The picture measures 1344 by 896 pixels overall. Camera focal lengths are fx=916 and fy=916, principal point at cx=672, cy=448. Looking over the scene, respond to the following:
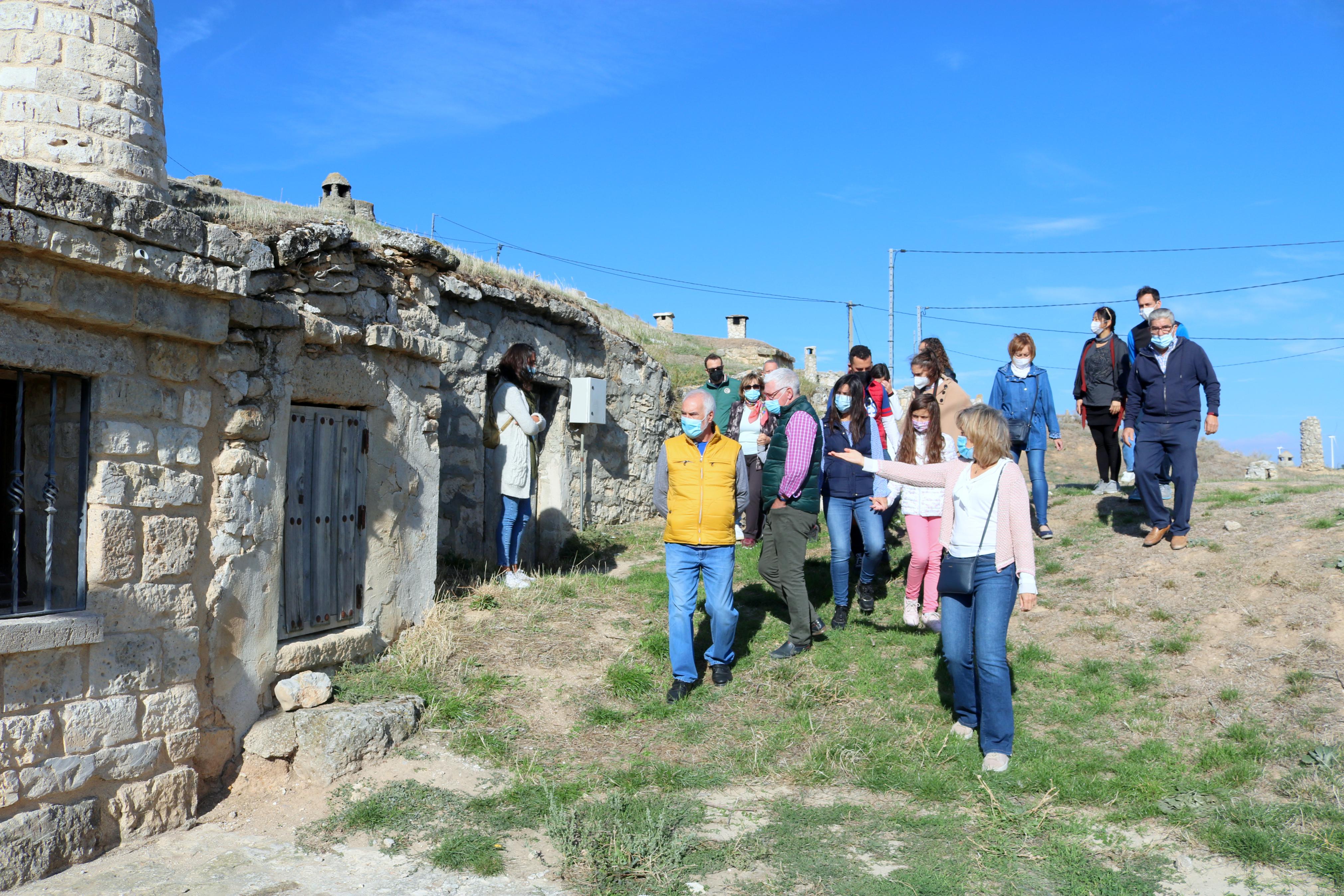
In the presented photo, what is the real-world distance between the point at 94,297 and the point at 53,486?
0.92 metres

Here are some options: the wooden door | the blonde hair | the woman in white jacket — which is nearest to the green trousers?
the blonde hair

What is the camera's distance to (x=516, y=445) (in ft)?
25.1

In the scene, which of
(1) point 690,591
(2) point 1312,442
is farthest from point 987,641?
(2) point 1312,442

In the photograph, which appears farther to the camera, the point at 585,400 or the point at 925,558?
the point at 585,400

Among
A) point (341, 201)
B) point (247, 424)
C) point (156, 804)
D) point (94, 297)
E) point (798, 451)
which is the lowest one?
point (156, 804)

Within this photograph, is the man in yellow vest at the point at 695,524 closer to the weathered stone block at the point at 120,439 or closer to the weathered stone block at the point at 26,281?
the weathered stone block at the point at 120,439

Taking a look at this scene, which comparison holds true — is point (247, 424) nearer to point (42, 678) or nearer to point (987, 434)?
point (42, 678)

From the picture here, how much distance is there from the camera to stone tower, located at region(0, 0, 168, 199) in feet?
15.2

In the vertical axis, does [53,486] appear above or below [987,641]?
above

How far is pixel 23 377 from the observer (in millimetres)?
4141

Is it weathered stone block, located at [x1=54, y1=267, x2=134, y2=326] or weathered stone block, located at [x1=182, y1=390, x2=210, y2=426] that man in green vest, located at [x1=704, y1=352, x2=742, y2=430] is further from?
weathered stone block, located at [x1=54, y1=267, x2=134, y2=326]

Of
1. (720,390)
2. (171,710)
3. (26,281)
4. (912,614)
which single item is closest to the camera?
(26,281)

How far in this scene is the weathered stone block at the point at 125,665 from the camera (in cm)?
423

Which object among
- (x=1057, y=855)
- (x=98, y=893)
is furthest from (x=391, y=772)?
(x=1057, y=855)
